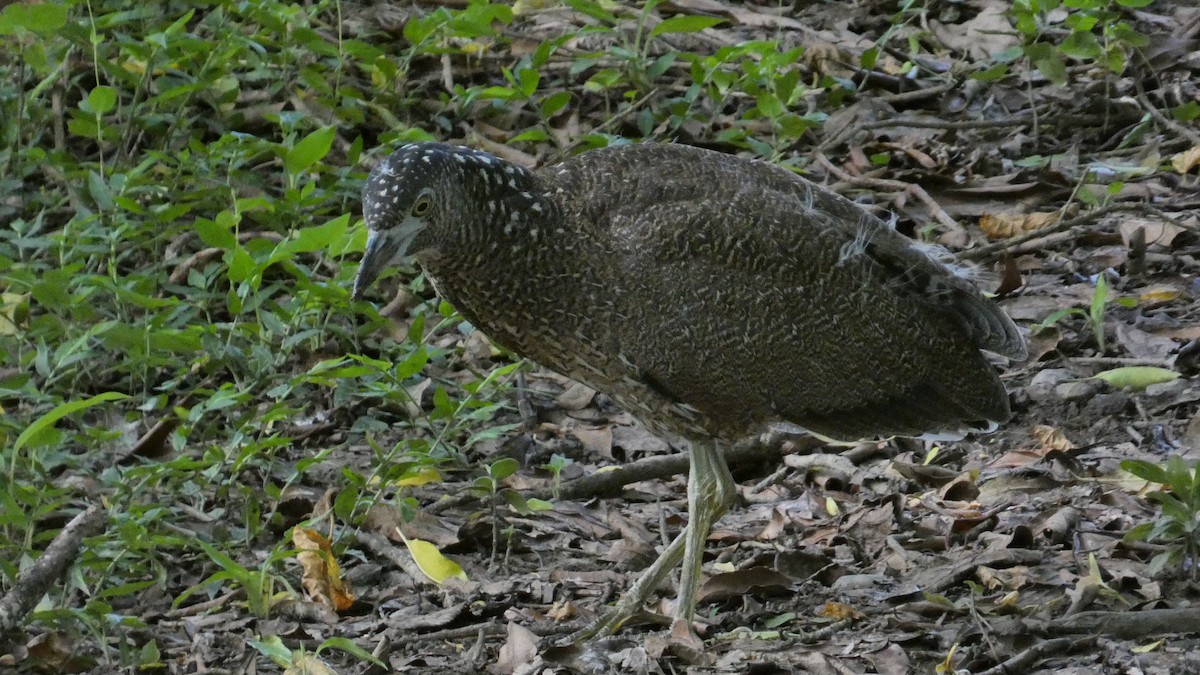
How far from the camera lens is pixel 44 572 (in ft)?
15.8

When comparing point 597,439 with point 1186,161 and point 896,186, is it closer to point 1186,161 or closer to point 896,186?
point 896,186

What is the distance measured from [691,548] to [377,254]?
4.99 ft

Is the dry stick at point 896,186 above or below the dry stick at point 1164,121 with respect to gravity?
below

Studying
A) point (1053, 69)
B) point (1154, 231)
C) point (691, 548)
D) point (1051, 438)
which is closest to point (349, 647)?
point (691, 548)

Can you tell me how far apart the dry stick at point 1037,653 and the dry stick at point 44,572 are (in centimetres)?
289

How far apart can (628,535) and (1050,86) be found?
4.64 meters

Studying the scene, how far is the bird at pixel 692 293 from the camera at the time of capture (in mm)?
5121

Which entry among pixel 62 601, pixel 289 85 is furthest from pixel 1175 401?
pixel 289 85

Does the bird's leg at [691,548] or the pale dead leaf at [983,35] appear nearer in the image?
the bird's leg at [691,548]

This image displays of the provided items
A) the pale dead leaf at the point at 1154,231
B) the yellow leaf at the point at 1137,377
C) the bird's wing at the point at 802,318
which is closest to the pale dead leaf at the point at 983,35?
the pale dead leaf at the point at 1154,231

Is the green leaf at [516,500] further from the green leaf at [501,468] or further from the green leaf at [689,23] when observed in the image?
the green leaf at [689,23]

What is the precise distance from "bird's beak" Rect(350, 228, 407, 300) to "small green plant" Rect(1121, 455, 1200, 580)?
2.39 metres

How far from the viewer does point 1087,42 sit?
8.41 meters

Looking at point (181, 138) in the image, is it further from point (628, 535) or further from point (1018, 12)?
point (1018, 12)
